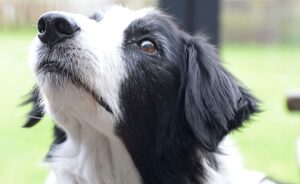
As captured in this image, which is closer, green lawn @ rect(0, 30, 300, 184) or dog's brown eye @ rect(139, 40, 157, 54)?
dog's brown eye @ rect(139, 40, 157, 54)

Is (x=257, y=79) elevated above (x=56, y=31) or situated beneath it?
situated beneath

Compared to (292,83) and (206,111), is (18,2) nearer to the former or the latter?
(206,111)

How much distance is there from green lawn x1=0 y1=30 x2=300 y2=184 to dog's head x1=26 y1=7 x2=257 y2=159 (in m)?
0.52

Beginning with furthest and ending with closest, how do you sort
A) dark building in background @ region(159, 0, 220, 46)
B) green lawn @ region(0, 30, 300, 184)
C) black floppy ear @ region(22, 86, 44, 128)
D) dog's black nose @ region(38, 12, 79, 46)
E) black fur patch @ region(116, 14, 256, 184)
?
dark building in background @ region(159, 0, 220, 46), green lawn @ region(0, 30, 300, 184), black floppy ear @ region(22, 86, 44, 128), black fur patch @ region(116, 14, 256, 184), dog's black nose @ region(38, 12, 79, 46)

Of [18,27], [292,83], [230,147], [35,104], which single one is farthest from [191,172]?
[292,83]

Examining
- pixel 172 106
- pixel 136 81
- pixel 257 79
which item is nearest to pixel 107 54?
pixel 136 81

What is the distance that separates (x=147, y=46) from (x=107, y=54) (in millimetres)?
106

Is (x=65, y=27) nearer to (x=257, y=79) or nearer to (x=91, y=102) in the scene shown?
(x=91, y=102)

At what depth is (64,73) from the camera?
1.24 meters

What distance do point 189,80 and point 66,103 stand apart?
0.92ft

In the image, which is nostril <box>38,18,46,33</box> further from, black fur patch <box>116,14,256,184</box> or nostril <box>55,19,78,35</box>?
black fur patch <box>116,14,256,184</box>

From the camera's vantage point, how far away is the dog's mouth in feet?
4.06

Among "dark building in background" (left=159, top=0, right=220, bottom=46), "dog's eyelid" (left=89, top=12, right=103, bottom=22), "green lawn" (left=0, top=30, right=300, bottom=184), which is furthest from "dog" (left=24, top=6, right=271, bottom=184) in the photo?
"dark building in background" (left=159, top=0, right=220, bottom=46)

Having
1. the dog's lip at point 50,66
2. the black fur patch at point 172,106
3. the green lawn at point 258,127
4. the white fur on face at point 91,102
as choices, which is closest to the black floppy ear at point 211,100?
the black fur patch at point 172,106
